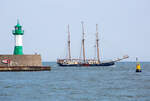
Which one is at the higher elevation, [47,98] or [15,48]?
[15,48]

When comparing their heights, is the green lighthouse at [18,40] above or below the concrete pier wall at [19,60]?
above

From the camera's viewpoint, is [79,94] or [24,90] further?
[24,90]

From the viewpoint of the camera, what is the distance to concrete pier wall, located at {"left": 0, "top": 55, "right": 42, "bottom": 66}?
65.9 meters

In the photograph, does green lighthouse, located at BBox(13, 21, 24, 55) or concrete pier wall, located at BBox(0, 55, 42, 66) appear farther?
green lighthouse, located at BBox(13, 21, 24, 55)

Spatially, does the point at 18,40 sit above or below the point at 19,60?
above

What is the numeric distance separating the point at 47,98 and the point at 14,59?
3377cm

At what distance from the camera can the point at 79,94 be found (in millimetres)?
35781

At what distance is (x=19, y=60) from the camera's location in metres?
66.1

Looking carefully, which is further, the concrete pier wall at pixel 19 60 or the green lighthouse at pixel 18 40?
the green lighthouse at pixel 18 40

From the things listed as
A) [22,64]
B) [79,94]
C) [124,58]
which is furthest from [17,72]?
[124,58]

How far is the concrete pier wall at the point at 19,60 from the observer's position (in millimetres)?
65875

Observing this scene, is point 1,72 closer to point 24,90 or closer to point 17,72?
point 17,72

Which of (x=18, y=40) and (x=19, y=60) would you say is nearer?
(x=19, y=60)

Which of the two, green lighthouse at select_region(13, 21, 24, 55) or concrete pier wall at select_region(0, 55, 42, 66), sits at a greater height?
green lighthouse at select_region(13, 21, 24, 55)
